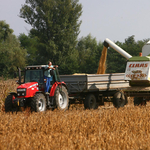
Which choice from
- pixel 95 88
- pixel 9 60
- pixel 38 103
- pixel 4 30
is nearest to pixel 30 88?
pixel 38 103

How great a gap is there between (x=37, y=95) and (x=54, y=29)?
33288mm

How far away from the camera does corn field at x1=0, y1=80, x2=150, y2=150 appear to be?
5699mm

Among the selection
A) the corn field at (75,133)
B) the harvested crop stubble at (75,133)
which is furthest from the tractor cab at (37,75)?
the harvested crop stubble at (75,133)

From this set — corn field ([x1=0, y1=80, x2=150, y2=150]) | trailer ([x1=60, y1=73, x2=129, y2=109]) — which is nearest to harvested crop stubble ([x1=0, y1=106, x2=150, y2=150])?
corn field ([x1=0, y1=80, x2=150, y2=150])

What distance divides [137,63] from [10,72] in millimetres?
37778

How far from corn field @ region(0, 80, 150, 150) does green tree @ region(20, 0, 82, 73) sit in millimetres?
32516

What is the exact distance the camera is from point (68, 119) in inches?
350

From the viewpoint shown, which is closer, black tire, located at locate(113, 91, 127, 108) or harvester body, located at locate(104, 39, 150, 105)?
harvester body, located at locate(104, 39, 150, 105)

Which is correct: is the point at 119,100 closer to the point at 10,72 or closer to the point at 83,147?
the point at 83,147

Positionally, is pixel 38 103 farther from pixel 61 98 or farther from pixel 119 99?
pixel 119 99

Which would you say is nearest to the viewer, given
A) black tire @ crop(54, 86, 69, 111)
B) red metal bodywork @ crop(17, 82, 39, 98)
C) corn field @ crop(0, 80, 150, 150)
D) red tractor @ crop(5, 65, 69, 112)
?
corn field @ crop(0, 80, 150, 150)

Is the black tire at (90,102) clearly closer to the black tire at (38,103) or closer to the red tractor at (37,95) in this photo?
the red tractor at (37,95)

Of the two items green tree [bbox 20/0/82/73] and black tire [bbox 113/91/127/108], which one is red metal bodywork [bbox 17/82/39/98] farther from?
green tree [bbox 20/0/82/73]

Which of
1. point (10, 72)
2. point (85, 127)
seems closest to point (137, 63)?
point (85, 127)
